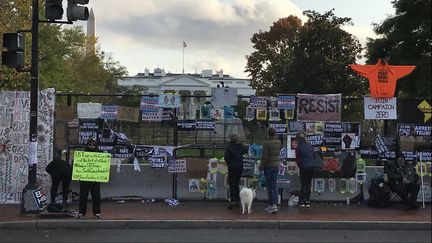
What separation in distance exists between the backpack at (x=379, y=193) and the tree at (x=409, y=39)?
42.0 ft

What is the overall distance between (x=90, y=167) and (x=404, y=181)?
6753 millimetres

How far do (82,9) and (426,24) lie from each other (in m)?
18.5

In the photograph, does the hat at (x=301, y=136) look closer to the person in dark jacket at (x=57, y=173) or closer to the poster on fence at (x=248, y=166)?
the poster on fence at (x=248, y=166)

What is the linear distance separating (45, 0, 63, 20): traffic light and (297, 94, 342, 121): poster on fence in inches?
223

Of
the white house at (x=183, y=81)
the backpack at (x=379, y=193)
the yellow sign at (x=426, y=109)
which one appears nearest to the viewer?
the backpack at (x=379, y=193)

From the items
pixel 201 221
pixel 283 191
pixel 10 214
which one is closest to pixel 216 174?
pixel 283 191

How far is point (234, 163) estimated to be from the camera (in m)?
12.1

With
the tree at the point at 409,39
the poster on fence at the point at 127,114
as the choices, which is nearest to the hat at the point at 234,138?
the poster on fence at the point at 127,114

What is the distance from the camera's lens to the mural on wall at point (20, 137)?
12.5 m

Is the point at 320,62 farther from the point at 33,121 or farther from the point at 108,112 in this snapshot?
the point at 33,121

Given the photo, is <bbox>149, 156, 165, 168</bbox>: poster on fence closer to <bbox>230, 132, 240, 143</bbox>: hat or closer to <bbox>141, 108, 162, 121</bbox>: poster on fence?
<bbox>141, 108, 162, 121</bbox>: poster on fence

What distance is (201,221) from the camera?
10.6 meters

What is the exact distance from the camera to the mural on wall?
12500mm

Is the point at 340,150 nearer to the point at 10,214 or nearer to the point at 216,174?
the point at 216,174
